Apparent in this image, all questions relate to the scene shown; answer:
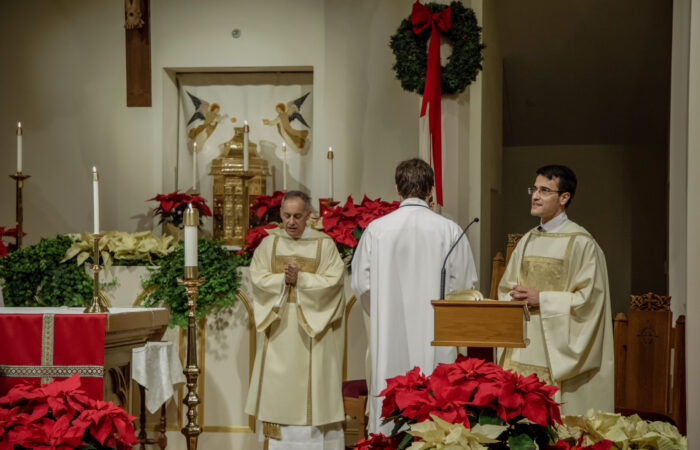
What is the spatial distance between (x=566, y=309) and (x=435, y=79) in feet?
6.47

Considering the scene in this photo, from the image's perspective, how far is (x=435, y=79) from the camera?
5055mm

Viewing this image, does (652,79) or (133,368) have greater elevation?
(652,79)

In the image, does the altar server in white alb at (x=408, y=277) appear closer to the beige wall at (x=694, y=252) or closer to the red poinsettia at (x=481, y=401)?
the red poinsettia at (x=481, y=401)

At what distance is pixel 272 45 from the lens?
7.38m

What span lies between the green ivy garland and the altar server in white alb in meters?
1.37

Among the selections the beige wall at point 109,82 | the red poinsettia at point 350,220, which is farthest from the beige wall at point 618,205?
the red poinsettia at point 350,220

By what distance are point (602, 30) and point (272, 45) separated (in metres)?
3.14

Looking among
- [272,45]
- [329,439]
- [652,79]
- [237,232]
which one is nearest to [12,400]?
[329,439]

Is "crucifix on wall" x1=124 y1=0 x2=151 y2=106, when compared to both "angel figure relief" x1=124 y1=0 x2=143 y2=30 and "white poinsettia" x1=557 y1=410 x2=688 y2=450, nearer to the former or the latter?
"angel figure relief" x1=124 y1=0 x2=143 y2=30

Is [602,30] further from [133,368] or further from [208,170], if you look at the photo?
[133,368]

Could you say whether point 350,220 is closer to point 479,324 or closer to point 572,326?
point 572,326

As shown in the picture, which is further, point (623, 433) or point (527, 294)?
point (527, 294)

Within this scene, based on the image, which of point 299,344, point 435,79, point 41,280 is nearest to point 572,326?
point 299,344

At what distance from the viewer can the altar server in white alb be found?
393cm
